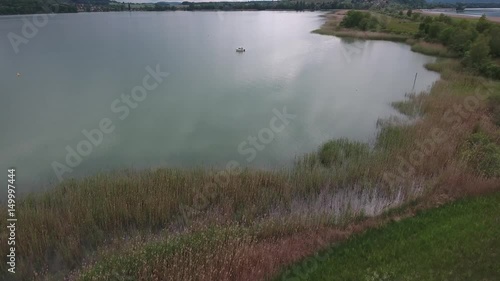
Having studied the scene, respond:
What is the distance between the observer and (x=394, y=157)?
37.4ft

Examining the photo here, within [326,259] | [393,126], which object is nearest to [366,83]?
[393,126]

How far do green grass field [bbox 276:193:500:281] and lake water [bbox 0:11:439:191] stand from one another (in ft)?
18.8

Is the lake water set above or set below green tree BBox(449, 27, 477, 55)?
below

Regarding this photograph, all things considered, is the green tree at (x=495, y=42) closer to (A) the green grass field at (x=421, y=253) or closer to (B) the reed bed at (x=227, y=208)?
(B) the reed bed at (x=227, y=208)

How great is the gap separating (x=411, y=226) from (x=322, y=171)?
3581 millimetres

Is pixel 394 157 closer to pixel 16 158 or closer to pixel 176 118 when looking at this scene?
pixel 176 118

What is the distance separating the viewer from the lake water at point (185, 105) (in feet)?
42.6

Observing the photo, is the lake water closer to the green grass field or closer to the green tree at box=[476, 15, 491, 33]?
the green grass field

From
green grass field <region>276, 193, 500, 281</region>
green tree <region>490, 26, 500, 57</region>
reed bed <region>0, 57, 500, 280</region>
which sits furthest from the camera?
green tree <region>490, 26, 500, 57</region>

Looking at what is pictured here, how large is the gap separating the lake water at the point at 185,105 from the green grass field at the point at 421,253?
572 cm

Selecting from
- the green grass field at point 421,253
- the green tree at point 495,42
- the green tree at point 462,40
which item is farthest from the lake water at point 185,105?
the green grass field at point 421,253

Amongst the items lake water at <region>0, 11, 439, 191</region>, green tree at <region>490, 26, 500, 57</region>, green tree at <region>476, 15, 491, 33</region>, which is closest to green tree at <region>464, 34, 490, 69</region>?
green tree at <region>490, 26, 500, 57</region>

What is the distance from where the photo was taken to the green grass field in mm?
5812

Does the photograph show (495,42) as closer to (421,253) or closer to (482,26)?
(482,26)
